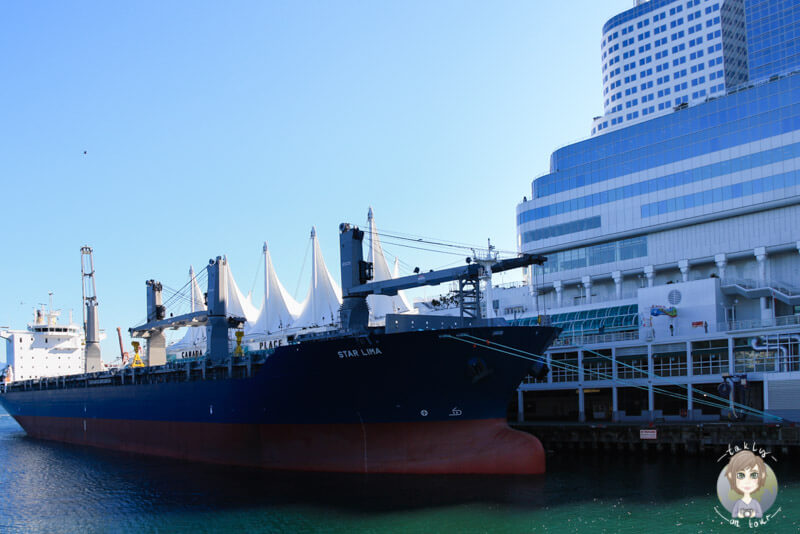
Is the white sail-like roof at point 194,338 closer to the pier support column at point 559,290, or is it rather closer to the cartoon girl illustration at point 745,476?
the pier support column at point 559,290

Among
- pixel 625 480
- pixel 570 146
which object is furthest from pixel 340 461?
pixel 570 146

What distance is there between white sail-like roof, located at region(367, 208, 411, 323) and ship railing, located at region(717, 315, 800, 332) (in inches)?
922

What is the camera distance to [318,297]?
172ft

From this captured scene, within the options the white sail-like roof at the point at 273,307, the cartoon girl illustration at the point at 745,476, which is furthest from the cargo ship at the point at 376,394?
the white sail-like roof at the point at 273,307

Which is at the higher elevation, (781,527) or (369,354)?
(369,354)

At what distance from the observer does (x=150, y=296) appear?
3950cm

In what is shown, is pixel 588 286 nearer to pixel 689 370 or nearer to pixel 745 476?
pixel 689 370

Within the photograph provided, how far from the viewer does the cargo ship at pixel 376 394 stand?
71.3 feet

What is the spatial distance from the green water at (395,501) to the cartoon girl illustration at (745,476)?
4210 millimetres

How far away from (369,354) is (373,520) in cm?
586

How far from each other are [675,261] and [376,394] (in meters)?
20.5

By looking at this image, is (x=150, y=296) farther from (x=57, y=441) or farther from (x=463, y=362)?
(x=463, y=362)

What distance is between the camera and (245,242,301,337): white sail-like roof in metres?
57.2

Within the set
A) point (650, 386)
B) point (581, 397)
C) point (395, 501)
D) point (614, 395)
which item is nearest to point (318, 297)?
point (581, 397)
